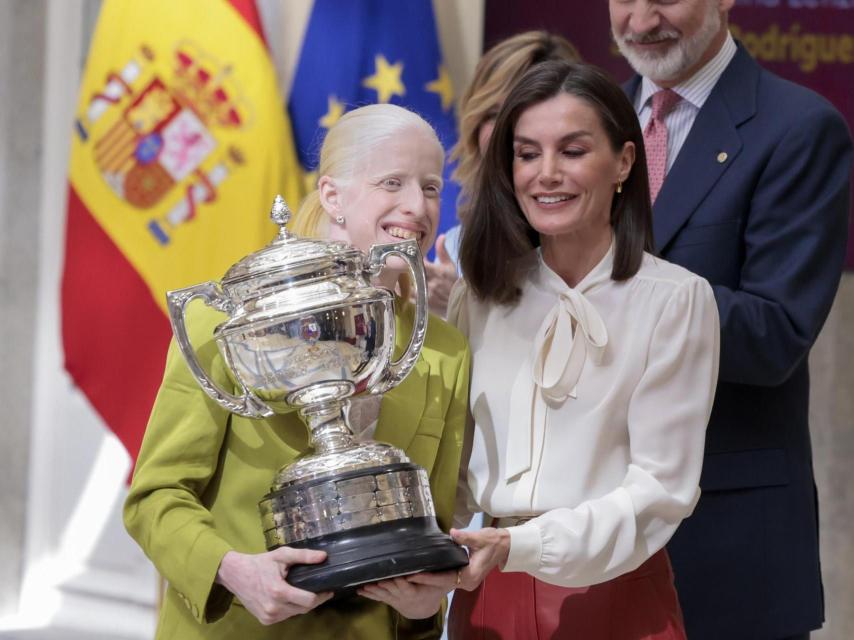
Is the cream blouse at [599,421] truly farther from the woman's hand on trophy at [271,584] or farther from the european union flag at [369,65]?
the european union flag at [369,65]

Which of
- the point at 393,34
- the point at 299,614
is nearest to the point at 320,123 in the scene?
the point at 393,34

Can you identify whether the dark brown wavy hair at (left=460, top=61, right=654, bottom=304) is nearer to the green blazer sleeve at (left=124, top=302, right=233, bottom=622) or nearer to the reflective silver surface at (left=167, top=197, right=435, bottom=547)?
the reflective silver surface at (left=167, top=197, right=435, bottom=547)

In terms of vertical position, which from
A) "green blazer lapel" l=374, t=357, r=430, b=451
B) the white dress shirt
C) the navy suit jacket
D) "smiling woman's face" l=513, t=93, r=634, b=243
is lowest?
the navy suit jacket

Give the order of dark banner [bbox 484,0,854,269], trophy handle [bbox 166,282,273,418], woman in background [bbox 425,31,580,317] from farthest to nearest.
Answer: dark banner [bbox 484,0,854,269] < woman in background [bbox 425,31,580,317] < trophy handle [bbox 166,282,273,418]

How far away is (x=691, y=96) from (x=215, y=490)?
1.22m

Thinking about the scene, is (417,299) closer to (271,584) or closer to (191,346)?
(191,346)

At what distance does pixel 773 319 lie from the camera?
7.39ft

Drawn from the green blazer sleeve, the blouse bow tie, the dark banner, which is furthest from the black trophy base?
the dark banner

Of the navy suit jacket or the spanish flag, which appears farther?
the spanish flag

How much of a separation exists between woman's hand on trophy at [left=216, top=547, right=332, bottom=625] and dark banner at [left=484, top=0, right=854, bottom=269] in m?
2.40

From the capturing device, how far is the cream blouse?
176 centimetres

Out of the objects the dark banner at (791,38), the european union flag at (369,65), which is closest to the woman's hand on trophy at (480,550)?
the european union flag at (369,65)

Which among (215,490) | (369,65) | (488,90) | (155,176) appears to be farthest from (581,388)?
(155,176)

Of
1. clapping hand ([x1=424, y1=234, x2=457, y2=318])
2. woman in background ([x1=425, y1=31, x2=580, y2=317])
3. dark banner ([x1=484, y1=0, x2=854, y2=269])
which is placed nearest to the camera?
clapping hand ([x1=424, y1=234, x2=457, y2=318])
